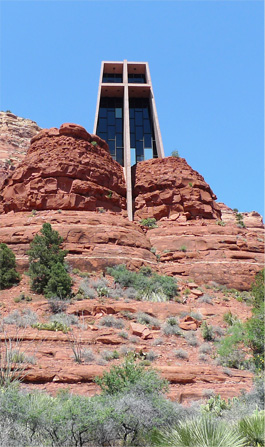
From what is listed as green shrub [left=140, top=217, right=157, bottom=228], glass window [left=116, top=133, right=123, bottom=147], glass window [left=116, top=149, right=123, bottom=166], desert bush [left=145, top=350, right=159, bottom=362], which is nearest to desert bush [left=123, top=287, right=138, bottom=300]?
desert bush [left=145, top=350, right=159, bottom=362]

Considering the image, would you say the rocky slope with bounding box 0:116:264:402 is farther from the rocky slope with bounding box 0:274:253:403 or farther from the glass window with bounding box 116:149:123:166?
the glass window with bounding box 116:149:123:166

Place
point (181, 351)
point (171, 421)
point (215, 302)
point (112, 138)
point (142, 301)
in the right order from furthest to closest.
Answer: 1. point (112, 138)
2. point (215, 302)
3. point (142, 301)
4. point (181, 351)
5. point (171, 421)

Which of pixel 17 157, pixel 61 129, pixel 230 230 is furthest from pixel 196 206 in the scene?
pixel 17 157

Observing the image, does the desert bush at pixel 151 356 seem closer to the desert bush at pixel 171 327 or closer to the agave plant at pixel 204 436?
the desert bush at pixel 171 327

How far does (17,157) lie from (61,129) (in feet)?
56.6

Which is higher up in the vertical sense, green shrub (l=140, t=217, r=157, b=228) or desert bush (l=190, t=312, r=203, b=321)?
green shrub (l=140, t=217, r=157, b=228)

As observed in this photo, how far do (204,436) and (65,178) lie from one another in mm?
21604

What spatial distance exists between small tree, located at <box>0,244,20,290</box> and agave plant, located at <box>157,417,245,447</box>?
1367 cm

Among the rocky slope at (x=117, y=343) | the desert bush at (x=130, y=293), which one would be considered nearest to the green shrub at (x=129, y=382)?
the rocky slope at (x=117, y=343)

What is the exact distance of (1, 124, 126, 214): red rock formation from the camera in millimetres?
25938

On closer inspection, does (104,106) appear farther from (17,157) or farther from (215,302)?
(215,302)

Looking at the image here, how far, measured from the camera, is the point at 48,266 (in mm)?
19234

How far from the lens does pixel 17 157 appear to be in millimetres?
44375

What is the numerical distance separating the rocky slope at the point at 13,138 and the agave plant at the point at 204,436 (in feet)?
118
